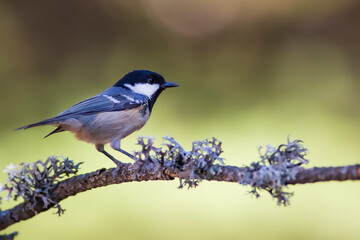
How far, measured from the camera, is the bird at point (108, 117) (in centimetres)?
196

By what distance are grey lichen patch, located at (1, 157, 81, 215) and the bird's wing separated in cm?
67

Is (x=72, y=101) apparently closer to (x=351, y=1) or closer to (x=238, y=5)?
(x=238, y=5)

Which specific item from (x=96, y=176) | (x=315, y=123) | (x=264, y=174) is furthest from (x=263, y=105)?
(x=264, y=174)

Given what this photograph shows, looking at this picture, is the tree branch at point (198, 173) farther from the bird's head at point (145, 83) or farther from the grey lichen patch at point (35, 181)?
the bird's head at point (145, 83)

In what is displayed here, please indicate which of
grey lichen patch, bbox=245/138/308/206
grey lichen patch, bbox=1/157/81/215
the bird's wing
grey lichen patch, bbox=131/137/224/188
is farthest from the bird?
grey lichen patch, bbox=245/138/308/206

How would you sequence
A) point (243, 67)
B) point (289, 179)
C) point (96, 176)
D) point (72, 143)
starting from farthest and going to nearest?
point (243, 67), point (72, 143), point (96, 176), point (289, 179)

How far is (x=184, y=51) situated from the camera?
291cm

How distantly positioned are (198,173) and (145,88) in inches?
47.2

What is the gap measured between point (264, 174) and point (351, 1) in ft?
7.43

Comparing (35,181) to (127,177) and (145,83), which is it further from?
(145,83)

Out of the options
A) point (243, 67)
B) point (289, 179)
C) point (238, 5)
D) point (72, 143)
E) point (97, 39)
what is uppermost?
point (238, 5)

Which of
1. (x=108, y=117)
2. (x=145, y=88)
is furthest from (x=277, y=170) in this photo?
(x=145, y=88)

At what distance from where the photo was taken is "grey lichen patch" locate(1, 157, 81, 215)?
1.27 metres

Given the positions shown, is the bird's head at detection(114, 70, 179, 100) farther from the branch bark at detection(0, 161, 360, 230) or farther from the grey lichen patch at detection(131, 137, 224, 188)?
the grey lichen patch at detection(131, 137, 224, 188)
